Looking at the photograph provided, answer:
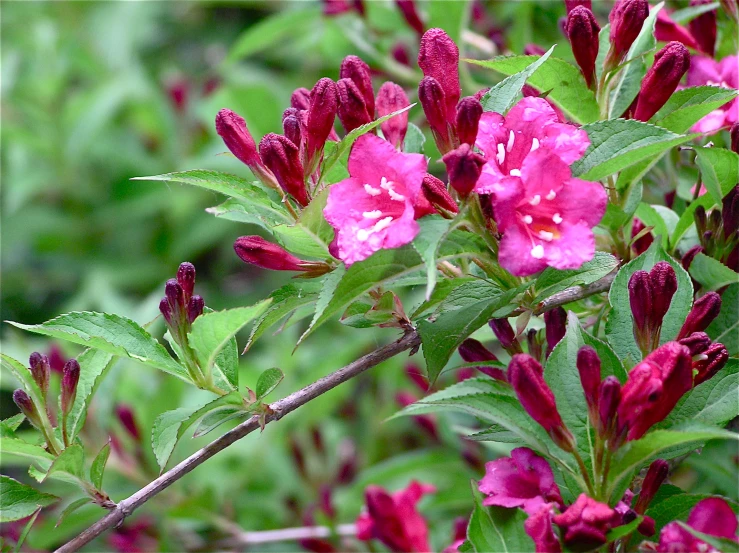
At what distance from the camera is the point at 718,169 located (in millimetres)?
1200

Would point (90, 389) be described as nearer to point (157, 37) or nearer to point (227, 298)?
point (227, 298)

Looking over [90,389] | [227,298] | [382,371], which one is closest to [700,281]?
[90,389]

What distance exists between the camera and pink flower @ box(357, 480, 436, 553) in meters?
1.73

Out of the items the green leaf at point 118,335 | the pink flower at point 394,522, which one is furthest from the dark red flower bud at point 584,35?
the pink flower at point 394,522

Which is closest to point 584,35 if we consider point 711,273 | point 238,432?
point 711,273

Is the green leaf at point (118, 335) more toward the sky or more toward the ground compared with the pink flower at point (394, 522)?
more toward the sky

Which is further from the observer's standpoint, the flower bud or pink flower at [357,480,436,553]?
pink flower at [357,480,436,553]

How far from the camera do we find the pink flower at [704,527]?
98cm

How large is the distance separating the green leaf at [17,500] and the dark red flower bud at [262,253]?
49 centimetres

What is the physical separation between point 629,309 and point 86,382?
83cm

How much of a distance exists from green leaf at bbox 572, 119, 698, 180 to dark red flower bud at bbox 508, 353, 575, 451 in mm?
267

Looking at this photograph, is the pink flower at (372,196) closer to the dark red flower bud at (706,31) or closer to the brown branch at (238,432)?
the brown branch at (238,432)

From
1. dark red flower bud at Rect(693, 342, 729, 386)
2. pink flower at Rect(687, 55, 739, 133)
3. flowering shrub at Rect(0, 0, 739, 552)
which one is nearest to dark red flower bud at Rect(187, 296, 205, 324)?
flowering shrub at Rect(0, 0, 739, 552)

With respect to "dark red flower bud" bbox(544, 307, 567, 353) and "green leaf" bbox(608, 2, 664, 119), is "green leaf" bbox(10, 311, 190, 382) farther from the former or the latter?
"green leaf" bbox(608, 2, 664, 119)
